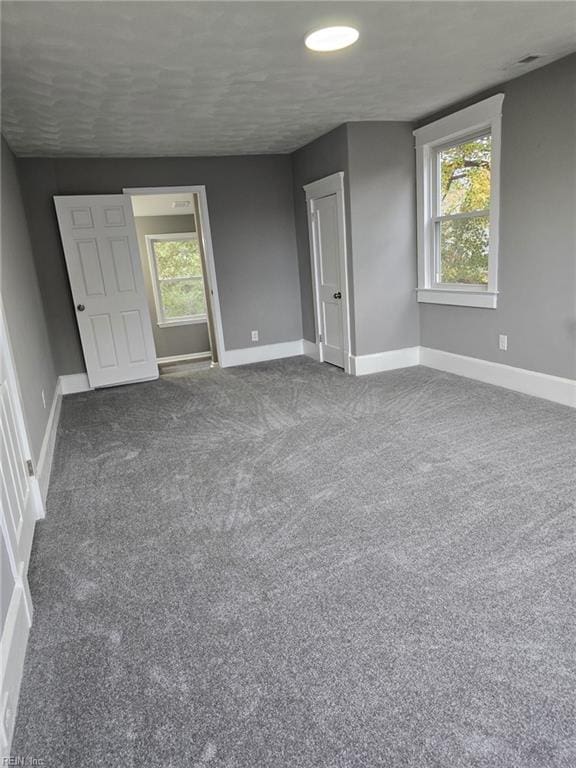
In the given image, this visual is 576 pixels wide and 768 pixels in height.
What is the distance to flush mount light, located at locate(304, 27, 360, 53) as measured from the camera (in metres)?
2.55

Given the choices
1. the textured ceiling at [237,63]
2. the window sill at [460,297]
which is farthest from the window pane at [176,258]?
the window sill at [460,297]

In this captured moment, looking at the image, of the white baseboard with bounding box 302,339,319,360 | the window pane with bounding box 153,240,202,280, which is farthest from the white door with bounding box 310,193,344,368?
the window pane with bounding box 153,240,202,280

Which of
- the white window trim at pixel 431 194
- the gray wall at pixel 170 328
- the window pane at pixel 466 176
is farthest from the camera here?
the gray wall at pixel 170 328

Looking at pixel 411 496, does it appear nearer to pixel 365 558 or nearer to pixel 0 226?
pixel 365 558

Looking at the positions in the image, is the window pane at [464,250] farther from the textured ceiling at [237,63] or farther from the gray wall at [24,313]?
the gray wall at [24,313]

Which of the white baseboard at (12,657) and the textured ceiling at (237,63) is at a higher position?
the textured ceiling at (237,63)

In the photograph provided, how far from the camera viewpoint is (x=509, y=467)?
2826 millimetres

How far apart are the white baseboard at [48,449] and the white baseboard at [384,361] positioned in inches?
114

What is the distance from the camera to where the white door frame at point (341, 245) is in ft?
15.8

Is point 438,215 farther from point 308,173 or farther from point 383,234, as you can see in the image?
point 308,173

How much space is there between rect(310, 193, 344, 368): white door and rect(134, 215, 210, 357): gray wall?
3.95m

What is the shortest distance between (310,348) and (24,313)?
11.0 ft

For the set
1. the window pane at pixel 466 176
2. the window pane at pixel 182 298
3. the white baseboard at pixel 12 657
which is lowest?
the white baseboard at pixel 12 657

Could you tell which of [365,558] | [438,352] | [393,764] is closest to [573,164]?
[438,352]
